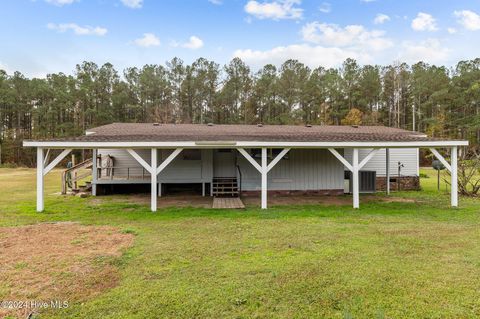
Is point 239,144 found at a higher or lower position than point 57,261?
higher

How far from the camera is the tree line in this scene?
1410 inches

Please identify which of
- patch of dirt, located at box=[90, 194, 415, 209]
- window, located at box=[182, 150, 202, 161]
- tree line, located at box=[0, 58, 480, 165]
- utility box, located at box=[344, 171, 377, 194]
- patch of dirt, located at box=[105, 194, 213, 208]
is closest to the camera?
patch of dirt, located at box=[105, 194, 213, 208]

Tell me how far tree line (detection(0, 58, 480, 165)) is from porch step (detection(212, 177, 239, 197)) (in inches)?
984

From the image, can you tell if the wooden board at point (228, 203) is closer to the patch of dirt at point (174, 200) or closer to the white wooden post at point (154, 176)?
the patch of dirt at point (174, 200)

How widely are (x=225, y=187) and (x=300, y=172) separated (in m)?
3.32

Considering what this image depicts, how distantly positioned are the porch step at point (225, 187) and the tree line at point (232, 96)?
25.0 meters

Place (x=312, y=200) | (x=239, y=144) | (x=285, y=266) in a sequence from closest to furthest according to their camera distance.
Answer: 1. (x=285, y=266)
2. (x=239, y=144)
3. (x=312, y=200)

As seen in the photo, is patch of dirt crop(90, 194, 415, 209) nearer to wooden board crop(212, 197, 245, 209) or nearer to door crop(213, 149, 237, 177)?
wooden board crop(212, 197, 245, 209)

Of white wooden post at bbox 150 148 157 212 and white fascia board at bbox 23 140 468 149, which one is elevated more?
white fascia board at bbox 23 140 468 149

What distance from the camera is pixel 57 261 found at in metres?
4.47

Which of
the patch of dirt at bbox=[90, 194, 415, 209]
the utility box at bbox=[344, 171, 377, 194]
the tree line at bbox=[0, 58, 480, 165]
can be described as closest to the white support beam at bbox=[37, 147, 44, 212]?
the patch of dirt at bbox=[90, 194, 415, 209]

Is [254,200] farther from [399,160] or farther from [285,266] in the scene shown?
[399,160]

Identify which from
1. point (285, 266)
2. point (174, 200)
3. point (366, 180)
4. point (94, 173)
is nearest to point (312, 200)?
point (366, 180)

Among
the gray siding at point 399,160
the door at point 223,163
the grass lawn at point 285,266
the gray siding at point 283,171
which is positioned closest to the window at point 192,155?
the gray siding at point 283,171
